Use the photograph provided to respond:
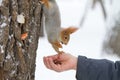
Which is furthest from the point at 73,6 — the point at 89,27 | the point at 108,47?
the point at 108,47

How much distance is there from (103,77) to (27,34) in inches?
18.2

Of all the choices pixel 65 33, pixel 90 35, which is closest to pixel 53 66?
pixel 65 33

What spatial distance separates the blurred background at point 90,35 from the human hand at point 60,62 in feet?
4.70

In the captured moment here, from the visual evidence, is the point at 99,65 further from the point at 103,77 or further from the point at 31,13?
the point at 31,13

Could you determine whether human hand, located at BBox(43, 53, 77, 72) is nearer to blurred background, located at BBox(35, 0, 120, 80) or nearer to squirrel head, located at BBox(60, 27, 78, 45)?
squirrel head, located at BBox(60, 27, 78, 45)

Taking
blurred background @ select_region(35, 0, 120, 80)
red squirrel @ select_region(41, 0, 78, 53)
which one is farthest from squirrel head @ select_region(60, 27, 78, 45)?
blurred background @ select_region(35, 0, 120, 80)

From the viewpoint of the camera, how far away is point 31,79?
1566 mm

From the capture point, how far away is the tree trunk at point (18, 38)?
140 cm

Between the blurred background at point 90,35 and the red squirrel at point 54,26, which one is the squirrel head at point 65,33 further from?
the blurred background at point 90,35

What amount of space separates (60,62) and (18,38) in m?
0.33

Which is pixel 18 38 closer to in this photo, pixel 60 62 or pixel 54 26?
pixel 54 26

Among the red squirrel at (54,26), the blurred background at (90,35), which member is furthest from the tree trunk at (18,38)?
the blurred background at (90,35)

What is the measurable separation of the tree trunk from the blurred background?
1672 mm

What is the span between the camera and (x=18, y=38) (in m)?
1.43
